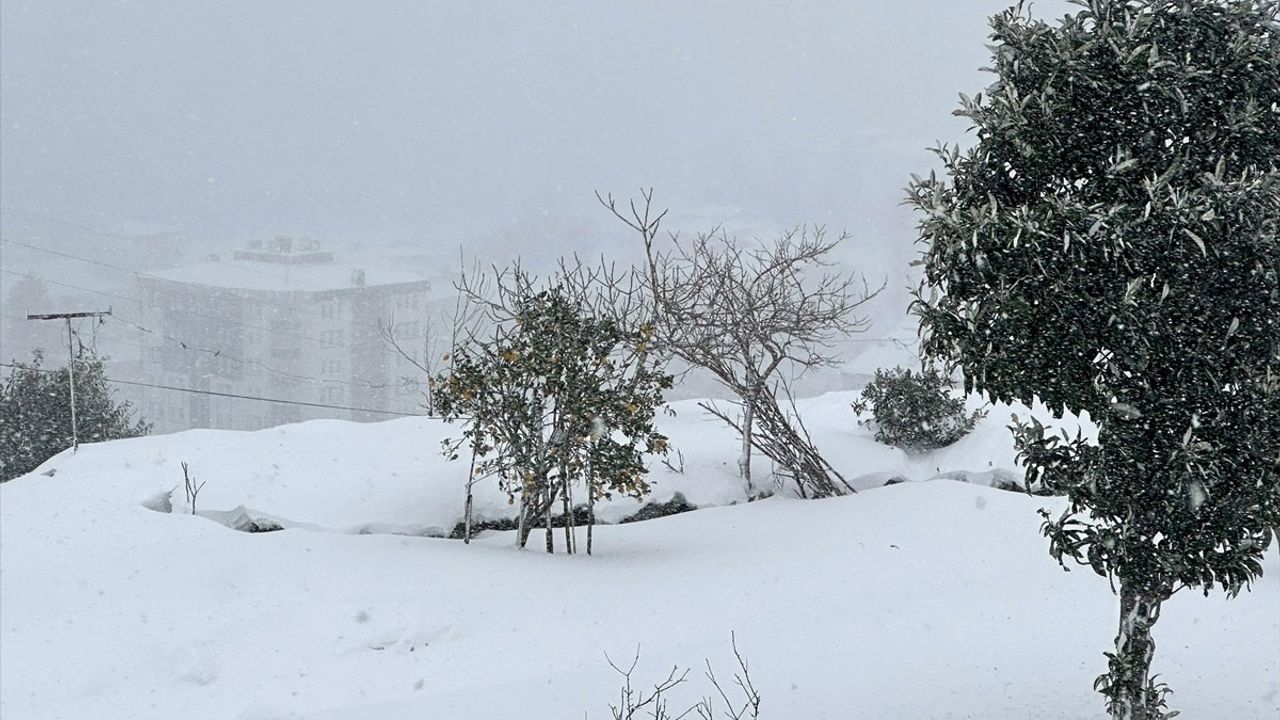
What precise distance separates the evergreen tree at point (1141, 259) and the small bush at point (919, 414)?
10.2m

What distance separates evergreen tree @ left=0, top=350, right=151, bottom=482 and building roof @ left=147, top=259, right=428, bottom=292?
136 ft

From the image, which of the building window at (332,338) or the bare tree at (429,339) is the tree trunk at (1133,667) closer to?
the bare tree at (429,339)

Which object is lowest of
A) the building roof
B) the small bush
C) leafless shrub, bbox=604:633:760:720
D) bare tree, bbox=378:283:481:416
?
leafless shrub, bbox=604:633:760:720

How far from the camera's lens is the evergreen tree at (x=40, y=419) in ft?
73.0

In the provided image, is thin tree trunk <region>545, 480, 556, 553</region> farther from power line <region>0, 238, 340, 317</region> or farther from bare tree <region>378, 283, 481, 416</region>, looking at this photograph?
power line <region>0, 238, 340, 317</region>

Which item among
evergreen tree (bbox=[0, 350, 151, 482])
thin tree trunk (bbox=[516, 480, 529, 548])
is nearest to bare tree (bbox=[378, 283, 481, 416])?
thin tree trunk (bbox=[516, 480, 529, 548])

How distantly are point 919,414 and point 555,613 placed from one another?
28.1 ft

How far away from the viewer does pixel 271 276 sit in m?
70.7

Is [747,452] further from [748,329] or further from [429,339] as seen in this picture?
[429,339]

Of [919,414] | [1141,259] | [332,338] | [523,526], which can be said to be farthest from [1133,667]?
[332,338]

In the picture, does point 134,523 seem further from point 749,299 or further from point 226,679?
point 749,299

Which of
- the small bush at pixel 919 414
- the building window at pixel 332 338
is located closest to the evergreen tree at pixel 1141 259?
the small bush at pixel 919 414

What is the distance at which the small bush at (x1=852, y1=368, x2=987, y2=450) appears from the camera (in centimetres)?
1552

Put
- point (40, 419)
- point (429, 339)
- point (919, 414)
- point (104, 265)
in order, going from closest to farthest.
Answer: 1. point (919, 414)
2. point (40, 419)
3. point (429, 339)
4. point (104, 265)
